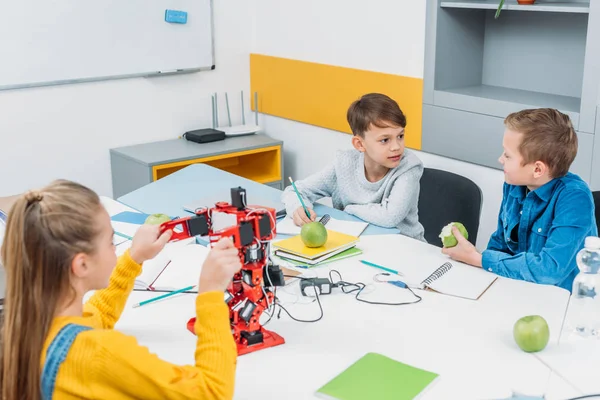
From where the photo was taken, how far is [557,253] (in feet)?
6.27

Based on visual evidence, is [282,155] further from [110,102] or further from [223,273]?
[223,273]

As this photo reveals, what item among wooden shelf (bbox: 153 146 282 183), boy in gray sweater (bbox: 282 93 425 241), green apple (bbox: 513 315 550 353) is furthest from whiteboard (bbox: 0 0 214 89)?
green apple (bbox: 513 315 550 353)

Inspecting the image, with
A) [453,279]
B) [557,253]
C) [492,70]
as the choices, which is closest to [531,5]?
[492,70]

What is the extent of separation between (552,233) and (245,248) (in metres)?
0.92

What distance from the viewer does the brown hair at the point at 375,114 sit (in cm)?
250

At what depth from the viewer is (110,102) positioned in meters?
3.77

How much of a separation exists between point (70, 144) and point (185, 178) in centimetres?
112

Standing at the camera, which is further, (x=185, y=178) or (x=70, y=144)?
(x=70, y=144)

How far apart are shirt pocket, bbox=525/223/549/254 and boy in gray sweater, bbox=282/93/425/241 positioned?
0.46 metres

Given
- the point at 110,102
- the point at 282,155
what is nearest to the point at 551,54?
the point at 282,155

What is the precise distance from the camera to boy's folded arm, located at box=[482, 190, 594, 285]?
1915 mm

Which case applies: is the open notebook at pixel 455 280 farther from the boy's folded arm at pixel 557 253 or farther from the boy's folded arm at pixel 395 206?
the boy's folded arm at pixel 395 206

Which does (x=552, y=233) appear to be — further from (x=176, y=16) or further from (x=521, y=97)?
(x=176, y=16)

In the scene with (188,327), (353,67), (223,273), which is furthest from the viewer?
(353,67)
